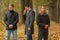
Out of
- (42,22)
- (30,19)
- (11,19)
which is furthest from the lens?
(11,19)

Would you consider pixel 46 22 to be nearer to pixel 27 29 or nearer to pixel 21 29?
pixel 27 29

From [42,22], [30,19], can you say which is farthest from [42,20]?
[30,19]

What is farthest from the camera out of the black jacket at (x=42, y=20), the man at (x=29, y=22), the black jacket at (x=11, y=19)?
the black jacket at (x=11, y=19)

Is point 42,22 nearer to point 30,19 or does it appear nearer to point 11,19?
point 30,19

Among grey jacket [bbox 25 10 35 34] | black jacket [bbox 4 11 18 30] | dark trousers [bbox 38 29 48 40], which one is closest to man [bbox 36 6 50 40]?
dark trousers [bbox 38 29 48 40]

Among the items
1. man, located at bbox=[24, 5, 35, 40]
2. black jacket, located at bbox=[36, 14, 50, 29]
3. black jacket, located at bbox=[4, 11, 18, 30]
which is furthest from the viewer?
black jacket, located at bbox=[4, 11, 18, 30]

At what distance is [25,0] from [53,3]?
5838 mm

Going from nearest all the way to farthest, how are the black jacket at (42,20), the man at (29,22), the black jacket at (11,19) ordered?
the black jacket at (42,20)
the man at (29,22)
the black jacket at (11,19)

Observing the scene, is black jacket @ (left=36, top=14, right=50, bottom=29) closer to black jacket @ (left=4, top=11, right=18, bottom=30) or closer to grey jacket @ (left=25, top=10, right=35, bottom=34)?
grey jacket @ (left=25, top=10, right=35, bottom=34)

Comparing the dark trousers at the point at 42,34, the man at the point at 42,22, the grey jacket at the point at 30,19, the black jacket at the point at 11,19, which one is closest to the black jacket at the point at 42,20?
the man at the point at 42,22

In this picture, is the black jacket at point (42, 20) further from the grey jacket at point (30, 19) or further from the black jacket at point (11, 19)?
the black jacket at point (11, 19)

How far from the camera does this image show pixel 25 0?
58.9 feet

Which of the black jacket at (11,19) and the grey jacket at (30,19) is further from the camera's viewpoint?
the black jacket at (11,19)

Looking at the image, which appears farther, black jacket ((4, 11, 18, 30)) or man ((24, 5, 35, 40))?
black jacket ((4, 11, 18, 30))
